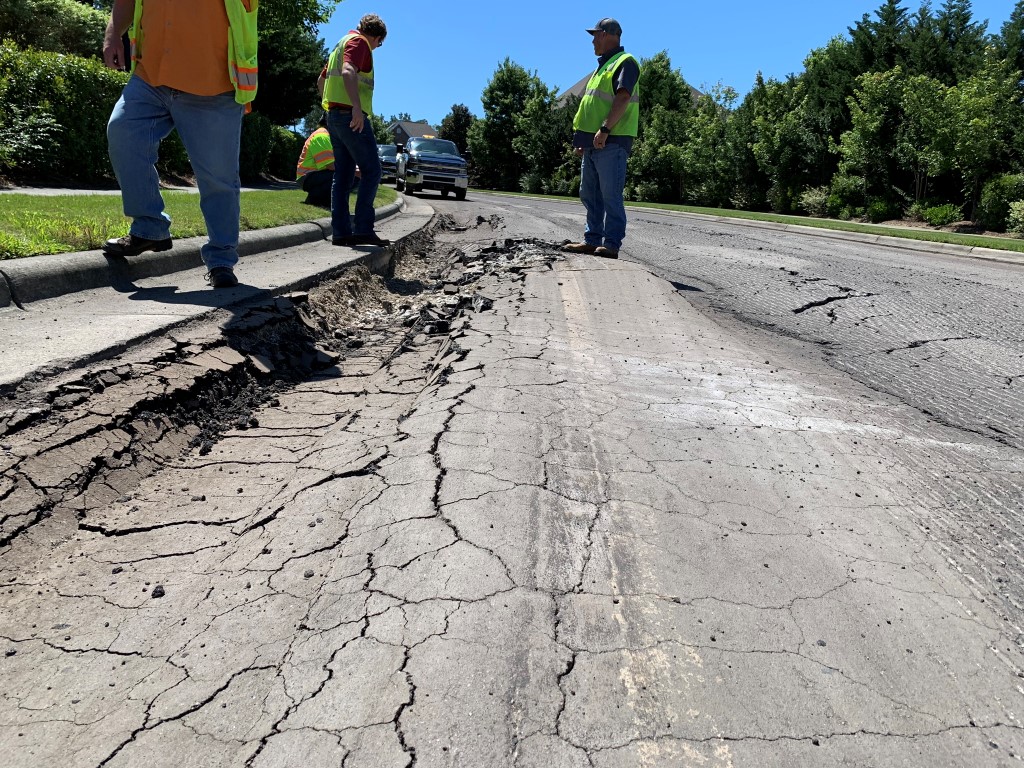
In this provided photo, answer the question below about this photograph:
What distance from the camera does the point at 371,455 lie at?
2.61 m

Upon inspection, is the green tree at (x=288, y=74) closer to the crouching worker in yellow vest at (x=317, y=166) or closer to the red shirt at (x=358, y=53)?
the crouching worker in yellow vest at (x=317, y=166)

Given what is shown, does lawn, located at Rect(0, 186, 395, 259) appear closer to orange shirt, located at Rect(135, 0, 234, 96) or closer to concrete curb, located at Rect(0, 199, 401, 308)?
concrete curb, located at Rect(0, 199, 401, 308)

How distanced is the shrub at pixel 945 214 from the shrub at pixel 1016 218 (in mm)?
2129

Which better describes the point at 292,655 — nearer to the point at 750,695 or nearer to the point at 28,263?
the point at 750,695

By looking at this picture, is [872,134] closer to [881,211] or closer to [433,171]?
[881,211]

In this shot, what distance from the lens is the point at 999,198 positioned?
1722cm

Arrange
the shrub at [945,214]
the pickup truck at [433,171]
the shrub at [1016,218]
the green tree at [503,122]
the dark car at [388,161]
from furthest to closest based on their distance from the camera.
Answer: the green tree at [503,122], the dark car at [388,161], the pickup truck at [433,171], the shrub at [945,214], the shrub at [1016,218]

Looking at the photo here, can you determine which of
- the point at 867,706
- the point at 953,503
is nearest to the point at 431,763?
the point at 867,706

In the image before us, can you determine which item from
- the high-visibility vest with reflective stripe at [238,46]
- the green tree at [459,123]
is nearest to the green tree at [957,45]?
the high-visibility vest with reflective stripe at [238,46]

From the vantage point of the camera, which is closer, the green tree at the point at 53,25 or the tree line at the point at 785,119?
the tree line at the point at 785,119

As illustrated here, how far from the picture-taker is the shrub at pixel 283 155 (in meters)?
22.7

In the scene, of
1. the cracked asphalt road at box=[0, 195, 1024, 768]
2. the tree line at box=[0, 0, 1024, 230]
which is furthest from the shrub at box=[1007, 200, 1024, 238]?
the cracked asphalt road at box=[0, 195, 1024, 768]

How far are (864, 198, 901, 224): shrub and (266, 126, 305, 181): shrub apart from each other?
18.2 m

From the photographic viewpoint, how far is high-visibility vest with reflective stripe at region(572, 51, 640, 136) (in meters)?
6.43
